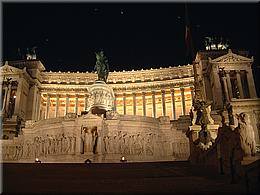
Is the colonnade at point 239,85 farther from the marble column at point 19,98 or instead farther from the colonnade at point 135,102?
the marble column at point 19,98

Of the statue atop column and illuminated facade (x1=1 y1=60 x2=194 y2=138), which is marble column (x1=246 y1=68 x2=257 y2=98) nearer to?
illuminated facade (x1=1 y1=60 x2=194 y2=138)

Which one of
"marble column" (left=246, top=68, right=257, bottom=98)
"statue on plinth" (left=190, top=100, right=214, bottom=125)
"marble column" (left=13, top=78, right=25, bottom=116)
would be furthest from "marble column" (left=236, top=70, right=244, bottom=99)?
"marble column" (left=13, top=78, right=25, bottom=116)

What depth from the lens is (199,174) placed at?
16.1m

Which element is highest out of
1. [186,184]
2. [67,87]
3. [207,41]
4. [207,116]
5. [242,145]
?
[207,41]

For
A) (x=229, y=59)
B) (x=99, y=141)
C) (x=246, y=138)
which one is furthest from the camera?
(x=229, y=59)

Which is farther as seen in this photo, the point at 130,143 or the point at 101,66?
the point at 101,66

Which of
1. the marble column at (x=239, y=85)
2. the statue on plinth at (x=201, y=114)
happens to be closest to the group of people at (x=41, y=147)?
the statue on plinth at (x=201, y=114)

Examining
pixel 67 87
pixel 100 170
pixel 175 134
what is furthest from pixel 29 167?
pixel 67 87

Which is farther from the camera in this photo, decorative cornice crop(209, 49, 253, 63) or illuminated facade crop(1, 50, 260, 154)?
decorative cornice crop(209, 49, 253, 63)

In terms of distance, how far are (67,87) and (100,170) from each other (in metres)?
61.6

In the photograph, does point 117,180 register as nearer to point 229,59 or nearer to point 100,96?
point 100,96

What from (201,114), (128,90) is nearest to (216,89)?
(128,90)

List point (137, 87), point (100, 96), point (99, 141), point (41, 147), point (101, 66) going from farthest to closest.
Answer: point (137, 87) → point (101, 66) → point (100, 96) → point (41, 147) → point (99, 141)

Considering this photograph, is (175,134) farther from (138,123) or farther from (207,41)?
(207,41)
